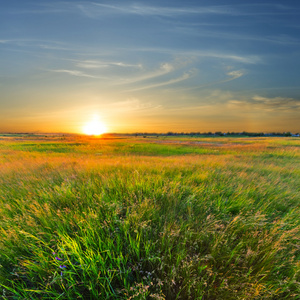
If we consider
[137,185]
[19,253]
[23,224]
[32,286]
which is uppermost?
[137,185]

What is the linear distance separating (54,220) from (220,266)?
2.98 metres

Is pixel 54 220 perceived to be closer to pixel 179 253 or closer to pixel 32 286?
pixel 32 286

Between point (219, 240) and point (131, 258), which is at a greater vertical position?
point (219, 240)

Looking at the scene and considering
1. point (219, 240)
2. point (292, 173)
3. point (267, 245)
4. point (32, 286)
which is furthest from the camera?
point (292, 173)

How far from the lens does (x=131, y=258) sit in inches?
97.2

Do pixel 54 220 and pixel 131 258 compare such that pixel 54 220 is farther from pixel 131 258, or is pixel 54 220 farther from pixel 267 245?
pixel 267 245

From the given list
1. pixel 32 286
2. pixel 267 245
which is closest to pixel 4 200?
pixel 32 286

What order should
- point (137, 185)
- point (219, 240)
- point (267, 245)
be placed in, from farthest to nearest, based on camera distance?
point (137, 185) < point (267, 245) < point (219, 240)

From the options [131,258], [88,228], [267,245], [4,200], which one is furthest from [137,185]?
[4,200]

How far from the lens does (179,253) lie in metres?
2.44

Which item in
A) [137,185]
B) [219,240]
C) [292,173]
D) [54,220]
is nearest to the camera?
[219,240]

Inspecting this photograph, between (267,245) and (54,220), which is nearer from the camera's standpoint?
(267,245)

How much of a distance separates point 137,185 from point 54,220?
6.93 feet

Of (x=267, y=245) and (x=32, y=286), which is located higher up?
(x=267, y=245)
